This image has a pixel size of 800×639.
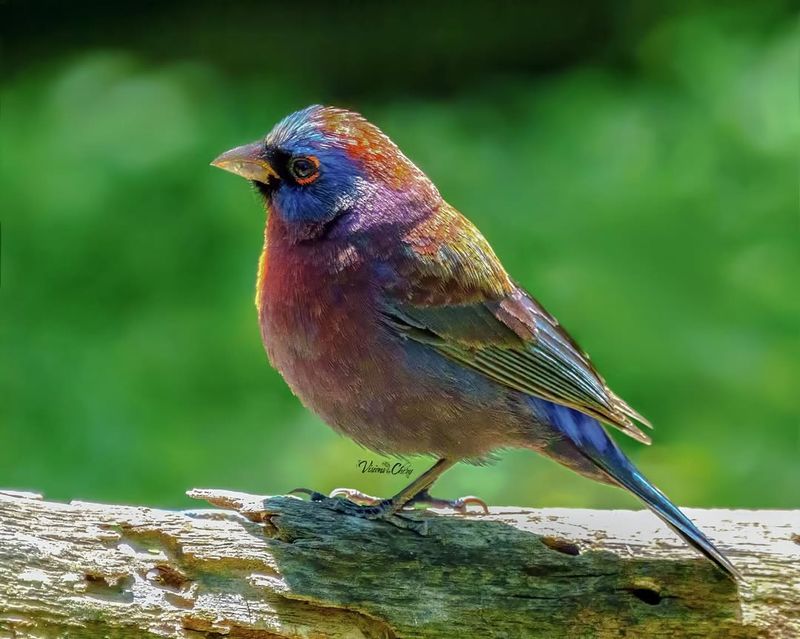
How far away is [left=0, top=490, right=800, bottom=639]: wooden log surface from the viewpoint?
10.7 ft

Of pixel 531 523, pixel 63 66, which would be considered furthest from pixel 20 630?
pixel 63 66

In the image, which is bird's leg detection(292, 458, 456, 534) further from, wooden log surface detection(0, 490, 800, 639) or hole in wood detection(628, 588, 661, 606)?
hole in wood detection(628, 588, 661, 606)

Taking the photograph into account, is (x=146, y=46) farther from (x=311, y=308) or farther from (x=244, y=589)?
(x=244, y=589)

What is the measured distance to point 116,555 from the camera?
3.34 meters

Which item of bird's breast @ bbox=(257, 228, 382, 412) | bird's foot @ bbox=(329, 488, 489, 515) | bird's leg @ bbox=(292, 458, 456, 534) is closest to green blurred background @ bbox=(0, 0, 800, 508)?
bird's foot @ bbox=(329, 488, 489, 515)

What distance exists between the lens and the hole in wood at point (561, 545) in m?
3.54

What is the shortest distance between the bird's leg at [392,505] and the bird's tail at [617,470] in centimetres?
38

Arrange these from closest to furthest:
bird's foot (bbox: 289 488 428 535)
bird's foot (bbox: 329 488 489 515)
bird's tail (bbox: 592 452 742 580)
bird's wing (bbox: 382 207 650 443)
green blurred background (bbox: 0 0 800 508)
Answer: bird's tail (bbox: 592 452 742 580) < bird's foot (bbox: 289 488 428 535) < bird's wing (bbox: 382 207 650 443) < bird's foot (bbox: 329 488 489 515) < green blurred background (bbox: 0 0 800 508)

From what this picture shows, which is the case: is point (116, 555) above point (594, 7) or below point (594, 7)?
below

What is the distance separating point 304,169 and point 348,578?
123 cm

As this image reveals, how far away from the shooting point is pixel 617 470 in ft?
12.1

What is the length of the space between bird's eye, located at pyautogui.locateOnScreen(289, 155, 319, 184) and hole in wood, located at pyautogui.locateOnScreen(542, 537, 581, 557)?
1266 mm

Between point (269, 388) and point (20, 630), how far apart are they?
2.66m

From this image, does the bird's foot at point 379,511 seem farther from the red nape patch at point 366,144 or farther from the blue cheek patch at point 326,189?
the red nape patch at point 366,144
